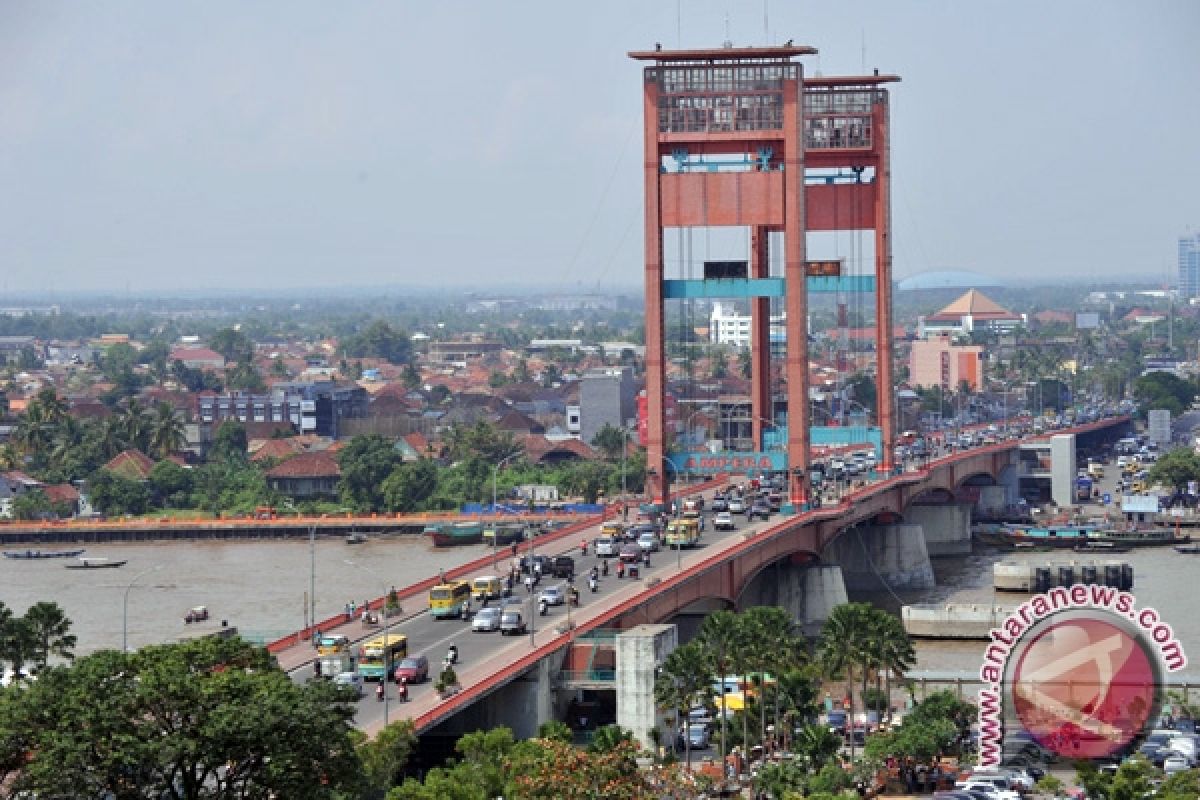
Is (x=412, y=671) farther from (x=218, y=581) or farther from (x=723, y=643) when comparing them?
(x=218, y=581)

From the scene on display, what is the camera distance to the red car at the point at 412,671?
2087 inches

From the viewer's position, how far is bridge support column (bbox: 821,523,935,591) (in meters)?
96.8

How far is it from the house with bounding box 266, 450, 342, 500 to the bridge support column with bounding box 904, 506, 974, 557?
1304 inches

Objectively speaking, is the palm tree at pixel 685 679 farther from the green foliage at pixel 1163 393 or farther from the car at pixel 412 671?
the green foliage at pixel 1163 393

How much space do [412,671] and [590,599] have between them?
13605mm

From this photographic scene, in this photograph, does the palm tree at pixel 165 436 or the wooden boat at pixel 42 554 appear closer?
the wooden boat at pixel 42 554

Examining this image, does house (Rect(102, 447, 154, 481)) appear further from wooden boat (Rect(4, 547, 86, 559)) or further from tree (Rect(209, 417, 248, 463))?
wooden boat (Rect(4, 547, 86, 559))

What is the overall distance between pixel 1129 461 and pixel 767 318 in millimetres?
54255

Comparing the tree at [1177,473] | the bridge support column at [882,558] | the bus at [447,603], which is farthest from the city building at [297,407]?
the bus at [447,603]

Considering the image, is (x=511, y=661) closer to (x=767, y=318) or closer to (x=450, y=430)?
(x=767, y=318)

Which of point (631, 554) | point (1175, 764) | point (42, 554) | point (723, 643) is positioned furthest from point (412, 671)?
point (42, 554)

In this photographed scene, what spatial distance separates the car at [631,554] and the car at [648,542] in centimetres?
30

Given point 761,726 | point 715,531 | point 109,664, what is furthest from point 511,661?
point 715,531

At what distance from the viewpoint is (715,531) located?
8400 cm
